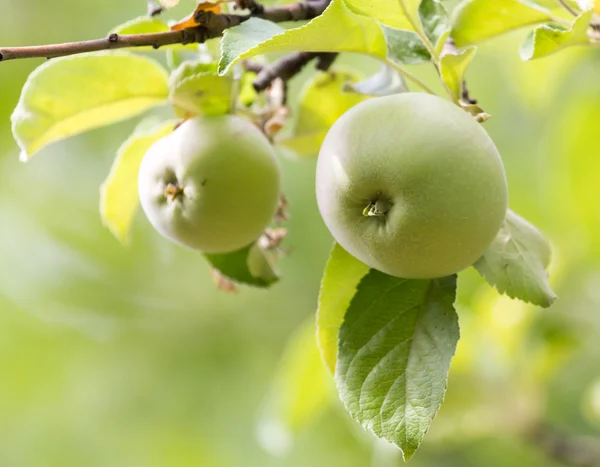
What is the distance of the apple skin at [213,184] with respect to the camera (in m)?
0.65

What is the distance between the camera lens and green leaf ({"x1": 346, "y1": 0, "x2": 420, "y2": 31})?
0.63 meters

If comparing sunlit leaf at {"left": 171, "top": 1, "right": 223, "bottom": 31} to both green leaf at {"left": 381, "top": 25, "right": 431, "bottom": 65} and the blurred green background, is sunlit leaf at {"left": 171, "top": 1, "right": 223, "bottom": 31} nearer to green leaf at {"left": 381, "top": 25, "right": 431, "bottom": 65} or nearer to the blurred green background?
green leaf at {"left": 381, "top": 25, "right": 431, "bottom": 65}

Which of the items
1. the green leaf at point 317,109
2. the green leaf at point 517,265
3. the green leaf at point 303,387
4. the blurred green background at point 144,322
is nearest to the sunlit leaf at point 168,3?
the green leaf at point 317,109

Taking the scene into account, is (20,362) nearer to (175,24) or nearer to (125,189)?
(125,189)

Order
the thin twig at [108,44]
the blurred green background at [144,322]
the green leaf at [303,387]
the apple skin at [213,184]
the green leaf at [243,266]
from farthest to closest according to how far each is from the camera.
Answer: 1. the blurred green background at [144,322]
2. the green leaf at [303,387]
3. the green leaf at [243,266]
4. the apple skin at [213,184]
5. the thin twig at [108,44]

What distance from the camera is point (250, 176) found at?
657 millimetres

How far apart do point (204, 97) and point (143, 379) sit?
8.32 ft

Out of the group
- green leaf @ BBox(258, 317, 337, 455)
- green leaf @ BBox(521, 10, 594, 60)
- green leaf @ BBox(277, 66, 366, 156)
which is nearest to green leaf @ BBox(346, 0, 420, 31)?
green leaf @ BBox(521, 10, 594, 60)

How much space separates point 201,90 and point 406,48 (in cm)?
20

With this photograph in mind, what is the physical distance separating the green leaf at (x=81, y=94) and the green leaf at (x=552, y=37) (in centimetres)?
37

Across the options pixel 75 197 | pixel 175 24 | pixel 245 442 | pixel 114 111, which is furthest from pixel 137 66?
pixel 245 442

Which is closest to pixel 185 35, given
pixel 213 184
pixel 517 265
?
pixel 213 184

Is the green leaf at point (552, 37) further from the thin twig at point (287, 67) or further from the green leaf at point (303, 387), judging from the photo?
the green leaf at point (303, 387)

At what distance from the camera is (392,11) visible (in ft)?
2.12
